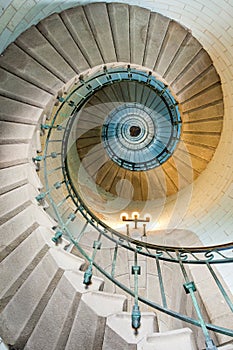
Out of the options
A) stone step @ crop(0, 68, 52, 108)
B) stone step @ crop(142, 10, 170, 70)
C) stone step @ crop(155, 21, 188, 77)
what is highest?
stone step @ crop(155, 21, 188, 77)

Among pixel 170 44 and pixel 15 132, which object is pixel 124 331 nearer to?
pixel 15 132

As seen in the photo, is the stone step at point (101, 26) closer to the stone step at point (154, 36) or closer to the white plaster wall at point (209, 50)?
the white plaster wall at point (209, 50)

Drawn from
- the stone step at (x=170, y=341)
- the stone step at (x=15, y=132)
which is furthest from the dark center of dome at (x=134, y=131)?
the stone step at (x=170, y=341)

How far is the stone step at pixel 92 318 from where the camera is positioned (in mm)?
2473

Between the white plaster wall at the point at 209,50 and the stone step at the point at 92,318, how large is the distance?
2.52 metres

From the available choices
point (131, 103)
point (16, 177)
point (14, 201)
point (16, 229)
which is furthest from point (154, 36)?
point (131, 103)

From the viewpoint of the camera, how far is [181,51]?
526 cm

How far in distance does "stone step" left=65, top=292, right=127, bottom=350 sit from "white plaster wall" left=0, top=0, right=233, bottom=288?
99.2 inches

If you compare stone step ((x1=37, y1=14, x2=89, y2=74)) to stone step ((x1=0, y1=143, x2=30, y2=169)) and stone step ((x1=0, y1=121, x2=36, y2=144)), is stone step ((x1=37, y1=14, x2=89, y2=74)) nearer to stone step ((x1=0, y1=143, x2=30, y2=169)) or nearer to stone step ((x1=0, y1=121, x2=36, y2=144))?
stone step ((x1=0, y1=121, x2=36, y2=144))

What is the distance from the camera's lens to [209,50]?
532 cm

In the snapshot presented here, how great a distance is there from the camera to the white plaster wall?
411 centimetres

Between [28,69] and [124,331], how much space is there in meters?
3.91

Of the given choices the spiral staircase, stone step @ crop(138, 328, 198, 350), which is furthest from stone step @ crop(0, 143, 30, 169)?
stone step @ crop(138, 328, 198, 350)

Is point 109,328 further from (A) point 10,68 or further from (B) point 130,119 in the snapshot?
(B) point 130,119
